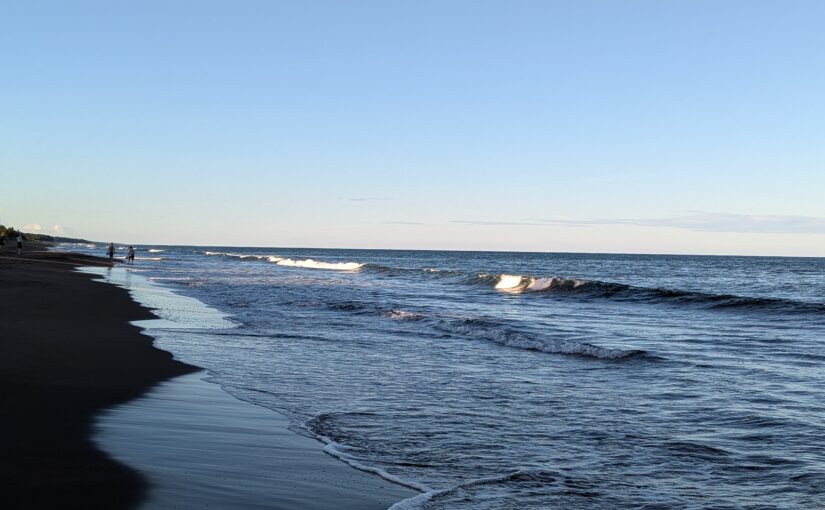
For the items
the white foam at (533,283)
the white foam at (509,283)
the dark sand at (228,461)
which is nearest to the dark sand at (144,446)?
the dark sand at (228,461)

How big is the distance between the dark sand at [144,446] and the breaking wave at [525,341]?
25.8 ft

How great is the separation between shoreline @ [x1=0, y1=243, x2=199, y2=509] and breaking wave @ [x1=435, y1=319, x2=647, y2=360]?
25.6 feet

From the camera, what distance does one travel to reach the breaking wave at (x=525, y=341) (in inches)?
604

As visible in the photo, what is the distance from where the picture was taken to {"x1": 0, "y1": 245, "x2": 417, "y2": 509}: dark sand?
5492 millimetres

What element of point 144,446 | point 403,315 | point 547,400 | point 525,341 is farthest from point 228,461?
point 403,315

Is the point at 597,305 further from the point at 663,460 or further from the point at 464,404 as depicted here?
the point at 663,460

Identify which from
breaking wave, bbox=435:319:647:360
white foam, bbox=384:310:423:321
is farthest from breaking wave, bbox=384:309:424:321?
breaking wave, bbox=435:319:647:360

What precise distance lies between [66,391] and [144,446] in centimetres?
283

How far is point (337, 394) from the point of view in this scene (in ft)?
34.7

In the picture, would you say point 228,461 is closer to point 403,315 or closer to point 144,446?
point 144,446

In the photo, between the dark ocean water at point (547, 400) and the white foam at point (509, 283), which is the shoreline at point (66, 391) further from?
the white foam at point (509, 283)

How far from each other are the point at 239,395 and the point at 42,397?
2.51 meters

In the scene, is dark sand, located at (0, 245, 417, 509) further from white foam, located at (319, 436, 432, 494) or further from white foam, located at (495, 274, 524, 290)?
white foam, located at (495, 274, 524, 290)

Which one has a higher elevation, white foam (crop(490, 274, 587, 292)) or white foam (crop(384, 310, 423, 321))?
white foam (crop(490, 274, 587, 292))
